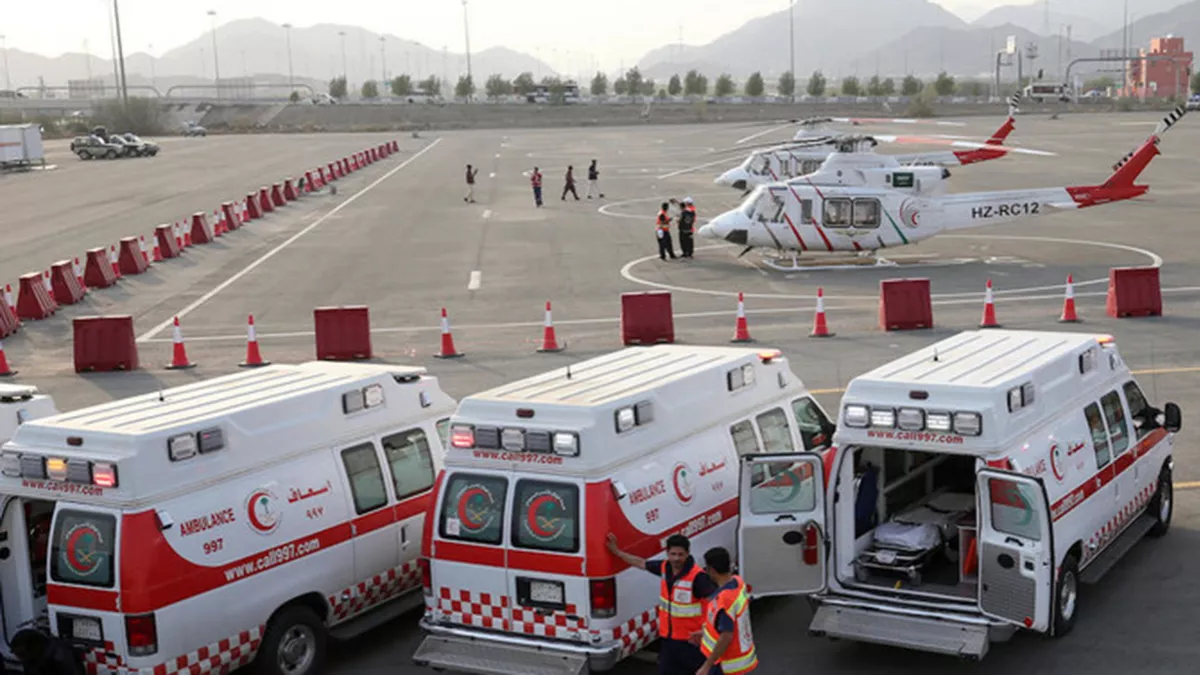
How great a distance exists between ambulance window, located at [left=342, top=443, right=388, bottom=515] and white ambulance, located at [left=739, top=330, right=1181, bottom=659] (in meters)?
2.85

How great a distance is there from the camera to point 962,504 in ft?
38.4

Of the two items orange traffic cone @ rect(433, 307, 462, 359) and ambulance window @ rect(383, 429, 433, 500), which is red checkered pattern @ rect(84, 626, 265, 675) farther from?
orange traffic cone @ rect(433, 307, 462, 359)

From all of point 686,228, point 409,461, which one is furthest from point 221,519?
point 686,228

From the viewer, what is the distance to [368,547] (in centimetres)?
1061

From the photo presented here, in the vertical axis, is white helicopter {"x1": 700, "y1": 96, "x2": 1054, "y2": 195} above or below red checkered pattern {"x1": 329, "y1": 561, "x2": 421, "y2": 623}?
above

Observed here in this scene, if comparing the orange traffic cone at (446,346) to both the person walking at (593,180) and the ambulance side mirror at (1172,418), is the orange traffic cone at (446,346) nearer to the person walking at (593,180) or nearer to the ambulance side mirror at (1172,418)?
the ambulance side mirror at (1172,418)

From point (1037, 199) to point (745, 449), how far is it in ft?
73.6

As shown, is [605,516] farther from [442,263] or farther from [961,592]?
[442,263]

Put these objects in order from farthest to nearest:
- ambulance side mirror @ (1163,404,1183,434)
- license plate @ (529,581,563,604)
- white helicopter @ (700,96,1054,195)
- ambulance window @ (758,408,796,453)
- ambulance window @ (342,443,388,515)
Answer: white helicopter @ (700,96,1054,195) < ambulance side mirror @ (1163,404,1183,434) < ambulance window @ (758,408,796,453) < ambulance window @ (342,443,388,515) < license plate @ (529,581,563,604)

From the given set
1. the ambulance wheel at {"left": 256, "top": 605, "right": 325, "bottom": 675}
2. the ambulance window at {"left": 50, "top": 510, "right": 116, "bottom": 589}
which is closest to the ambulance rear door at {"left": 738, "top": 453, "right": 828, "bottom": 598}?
the ambulance wheel at {"left": 256, "top": 605, "right": 325, "bottom": 675}

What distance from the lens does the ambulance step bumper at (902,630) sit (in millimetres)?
9375

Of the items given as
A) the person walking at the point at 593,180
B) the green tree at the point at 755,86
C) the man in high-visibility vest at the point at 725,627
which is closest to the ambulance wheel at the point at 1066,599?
the man in high-visibility vest at the point at 725,627

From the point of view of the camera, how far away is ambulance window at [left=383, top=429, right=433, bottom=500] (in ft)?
36.0

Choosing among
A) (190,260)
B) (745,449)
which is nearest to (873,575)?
(745,449)
